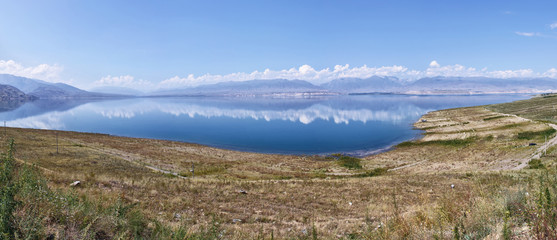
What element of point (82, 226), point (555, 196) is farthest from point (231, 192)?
point (555, 196)

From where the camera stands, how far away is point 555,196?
16.8 ft

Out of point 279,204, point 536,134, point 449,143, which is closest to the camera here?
point 279,204

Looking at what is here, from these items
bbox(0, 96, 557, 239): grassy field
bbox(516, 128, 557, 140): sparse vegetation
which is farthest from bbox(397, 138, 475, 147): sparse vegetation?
bbox(0, 96, 557, 239): grassy field

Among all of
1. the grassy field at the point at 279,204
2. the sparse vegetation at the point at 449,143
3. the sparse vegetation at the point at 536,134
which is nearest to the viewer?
the grassy field at the point at 279,204

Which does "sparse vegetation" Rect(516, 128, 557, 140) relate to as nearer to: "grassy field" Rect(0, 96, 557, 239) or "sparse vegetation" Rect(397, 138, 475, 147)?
"sparse vegetation" Rect(397, 138, 475, 147)

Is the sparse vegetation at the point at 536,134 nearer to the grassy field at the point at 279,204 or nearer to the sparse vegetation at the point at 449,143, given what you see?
the sparse vegetation at the point at 449,143

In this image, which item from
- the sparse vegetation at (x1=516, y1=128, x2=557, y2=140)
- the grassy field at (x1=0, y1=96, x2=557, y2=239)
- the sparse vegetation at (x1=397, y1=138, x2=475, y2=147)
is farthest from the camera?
the sparse vegetation at (x1=397, y1=138, x2=475, y2=147)

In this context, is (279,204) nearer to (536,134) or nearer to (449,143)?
(449,143)

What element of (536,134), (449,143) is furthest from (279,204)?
(536,134)

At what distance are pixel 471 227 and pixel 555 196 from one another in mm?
1798

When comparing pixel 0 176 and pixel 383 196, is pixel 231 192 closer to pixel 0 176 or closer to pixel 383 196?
pixel 383 196

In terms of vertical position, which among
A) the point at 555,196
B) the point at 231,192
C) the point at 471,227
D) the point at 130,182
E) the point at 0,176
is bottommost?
the point at 231,192

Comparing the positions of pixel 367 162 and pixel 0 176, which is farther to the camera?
pixel 367 162

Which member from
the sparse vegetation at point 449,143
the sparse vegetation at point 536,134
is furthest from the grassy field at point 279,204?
the sparse vegetation at point 449,143
